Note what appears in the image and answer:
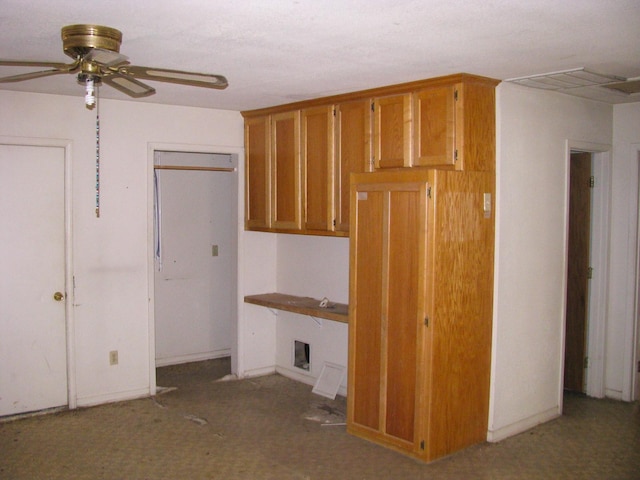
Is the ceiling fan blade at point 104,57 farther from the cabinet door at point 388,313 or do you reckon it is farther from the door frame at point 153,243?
the door frame at point 153,243

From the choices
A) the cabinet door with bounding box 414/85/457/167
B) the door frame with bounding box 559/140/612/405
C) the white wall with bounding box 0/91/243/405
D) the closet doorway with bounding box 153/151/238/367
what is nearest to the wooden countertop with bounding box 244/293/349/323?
the closet doorway with bounding box 153/151/238/367

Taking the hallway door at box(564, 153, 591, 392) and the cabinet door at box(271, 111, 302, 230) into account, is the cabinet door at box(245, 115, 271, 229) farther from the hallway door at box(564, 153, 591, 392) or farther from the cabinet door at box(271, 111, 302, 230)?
the hallway door at box(564, 153, 591, 392)

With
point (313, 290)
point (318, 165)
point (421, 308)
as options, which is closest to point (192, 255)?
point (313, 290)

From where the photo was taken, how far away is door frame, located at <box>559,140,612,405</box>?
15.3 feet

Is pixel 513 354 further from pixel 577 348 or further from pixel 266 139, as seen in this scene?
pixel 266 139

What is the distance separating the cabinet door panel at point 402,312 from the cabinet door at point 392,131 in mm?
373

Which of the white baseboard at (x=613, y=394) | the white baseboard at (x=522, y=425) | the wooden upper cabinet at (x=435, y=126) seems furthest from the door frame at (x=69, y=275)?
the white baseboard at (x=613, y=394)

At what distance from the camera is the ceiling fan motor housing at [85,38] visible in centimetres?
253

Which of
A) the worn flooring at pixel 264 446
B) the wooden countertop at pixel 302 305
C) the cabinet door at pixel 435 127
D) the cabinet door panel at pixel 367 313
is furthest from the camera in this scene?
the wooden countertop at pixel 302 305

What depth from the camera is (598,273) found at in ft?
15.4

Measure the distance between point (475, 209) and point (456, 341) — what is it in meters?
0.78

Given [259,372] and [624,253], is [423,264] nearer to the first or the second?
[624,253]

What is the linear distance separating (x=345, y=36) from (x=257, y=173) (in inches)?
93.7

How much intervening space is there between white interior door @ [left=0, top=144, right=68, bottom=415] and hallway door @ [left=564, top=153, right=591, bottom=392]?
3833 millimetres
